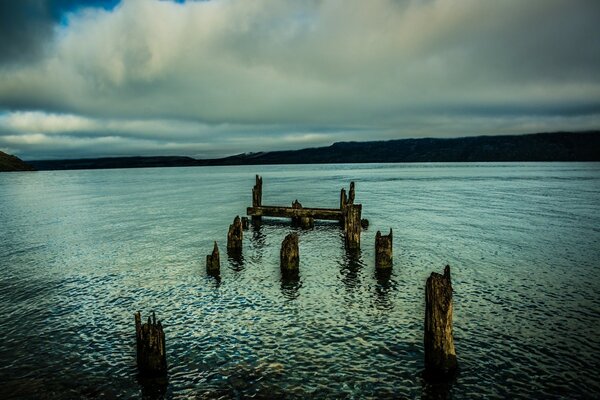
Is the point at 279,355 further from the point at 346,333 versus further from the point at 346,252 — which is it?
the point at 346,252

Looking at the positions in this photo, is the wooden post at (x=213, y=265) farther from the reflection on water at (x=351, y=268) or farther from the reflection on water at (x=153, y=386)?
the reflection on water at (x=153, y=386)

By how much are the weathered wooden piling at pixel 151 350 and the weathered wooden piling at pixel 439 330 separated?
7595 millimetres

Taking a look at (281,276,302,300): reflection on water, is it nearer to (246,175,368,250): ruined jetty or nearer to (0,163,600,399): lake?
(0,163,600,399): lake

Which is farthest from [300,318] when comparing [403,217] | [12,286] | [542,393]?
[403,217]

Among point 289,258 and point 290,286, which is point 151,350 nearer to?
point 290,286

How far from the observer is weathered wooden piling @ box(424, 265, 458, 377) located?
10906mm

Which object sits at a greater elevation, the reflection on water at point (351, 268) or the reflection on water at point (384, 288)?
the reflection on water at point (384, 288)

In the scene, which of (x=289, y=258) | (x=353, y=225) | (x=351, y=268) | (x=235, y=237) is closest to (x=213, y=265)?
(x=289, y=258)

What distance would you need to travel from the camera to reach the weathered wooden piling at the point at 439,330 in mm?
10906

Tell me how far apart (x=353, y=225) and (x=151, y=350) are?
1686cm

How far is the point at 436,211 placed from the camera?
154 ft

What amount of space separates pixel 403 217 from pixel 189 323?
31452mm

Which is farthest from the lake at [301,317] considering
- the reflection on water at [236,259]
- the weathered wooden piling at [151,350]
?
the weathered wooden piling at [151,350]

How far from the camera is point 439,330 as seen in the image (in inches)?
436
